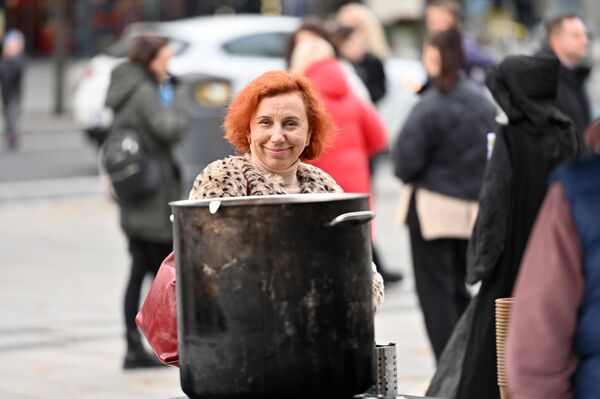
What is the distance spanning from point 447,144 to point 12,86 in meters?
18.4

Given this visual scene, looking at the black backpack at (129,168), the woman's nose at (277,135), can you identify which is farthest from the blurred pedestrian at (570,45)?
the woman's nose at (277,135)

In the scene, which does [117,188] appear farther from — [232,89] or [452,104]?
[232,89]

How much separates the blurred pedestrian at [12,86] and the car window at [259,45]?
5993 mm

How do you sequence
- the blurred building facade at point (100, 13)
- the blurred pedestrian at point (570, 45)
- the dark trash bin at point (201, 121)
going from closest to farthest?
the blurred pedestrian at point (570, 45), the dark trash bin at point (201, 121), the blurred building facade at point (100, 13)

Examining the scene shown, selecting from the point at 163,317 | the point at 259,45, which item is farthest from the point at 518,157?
the point at 259,45

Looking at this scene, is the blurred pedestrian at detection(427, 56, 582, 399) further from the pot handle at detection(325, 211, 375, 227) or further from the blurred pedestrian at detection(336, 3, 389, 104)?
the blurred pedestrian at detection(336, 3, 389, 104)

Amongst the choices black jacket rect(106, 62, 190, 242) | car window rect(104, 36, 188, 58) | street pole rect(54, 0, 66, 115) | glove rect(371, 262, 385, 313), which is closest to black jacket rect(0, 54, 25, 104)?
street pole rect(54, 0, 66, 115)

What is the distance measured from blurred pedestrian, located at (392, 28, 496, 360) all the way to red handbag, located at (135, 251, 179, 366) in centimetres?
422

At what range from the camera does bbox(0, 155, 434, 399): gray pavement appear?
343 inches

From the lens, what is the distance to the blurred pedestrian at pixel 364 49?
1342 centimetres

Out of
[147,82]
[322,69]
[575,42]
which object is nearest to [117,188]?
[147,82]

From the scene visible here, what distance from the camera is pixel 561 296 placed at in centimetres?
342

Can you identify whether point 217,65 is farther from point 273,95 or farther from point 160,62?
point 273,95

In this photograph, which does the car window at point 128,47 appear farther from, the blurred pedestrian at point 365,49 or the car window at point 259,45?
the blurred pedestrian at point 365,49
